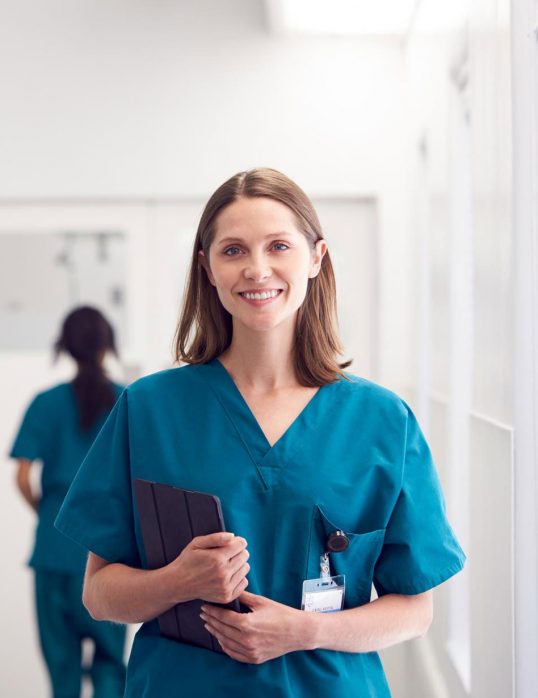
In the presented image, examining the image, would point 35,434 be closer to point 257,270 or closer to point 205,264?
point 205,264

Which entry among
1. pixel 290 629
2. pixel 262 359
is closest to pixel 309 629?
pixel 290 629

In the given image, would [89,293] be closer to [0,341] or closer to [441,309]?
[0,341]

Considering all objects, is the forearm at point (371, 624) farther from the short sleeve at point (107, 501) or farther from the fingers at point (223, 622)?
the short sleeve at point (107, 501)

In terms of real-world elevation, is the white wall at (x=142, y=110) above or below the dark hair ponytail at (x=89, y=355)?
above

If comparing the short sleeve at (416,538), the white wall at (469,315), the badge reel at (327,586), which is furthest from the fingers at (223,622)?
the white wall at (469,315)

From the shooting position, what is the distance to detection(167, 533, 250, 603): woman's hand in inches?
49.7

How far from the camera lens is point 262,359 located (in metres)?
1.47

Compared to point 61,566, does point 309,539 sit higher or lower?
higher

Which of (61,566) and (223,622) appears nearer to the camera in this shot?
(223,622)

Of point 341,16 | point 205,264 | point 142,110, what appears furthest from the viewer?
point 142,110

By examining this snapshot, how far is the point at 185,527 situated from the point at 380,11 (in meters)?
3.11

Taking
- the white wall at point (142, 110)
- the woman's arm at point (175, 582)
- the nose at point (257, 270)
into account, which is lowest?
the woman's arm at point (175, 582)

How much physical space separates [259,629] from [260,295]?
44 centimetres

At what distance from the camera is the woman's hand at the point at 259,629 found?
1288 millimetres
